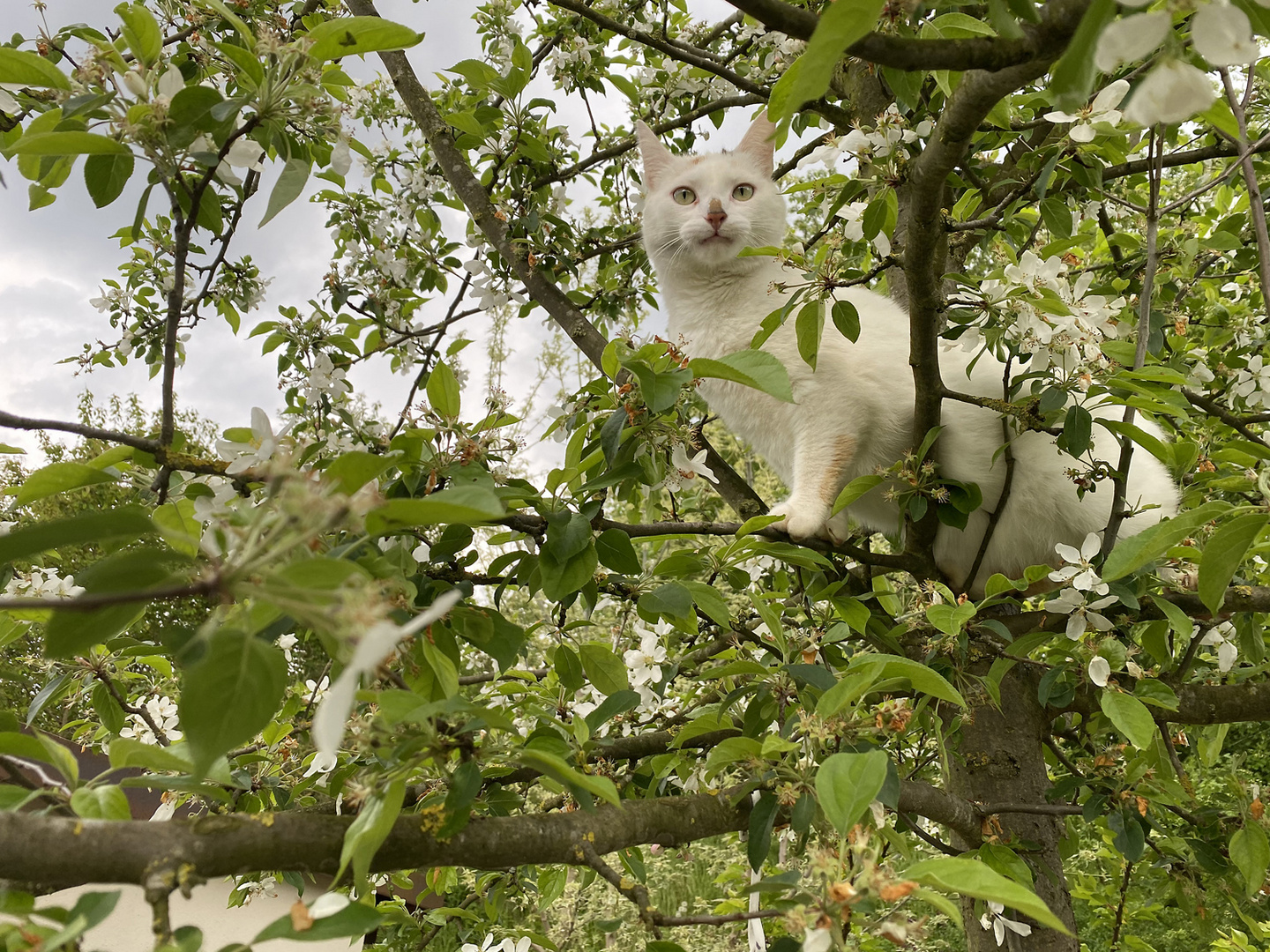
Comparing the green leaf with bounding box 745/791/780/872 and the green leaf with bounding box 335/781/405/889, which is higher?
the green leaf with bounding box 335/781/405/889

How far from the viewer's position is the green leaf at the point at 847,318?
1527 mm

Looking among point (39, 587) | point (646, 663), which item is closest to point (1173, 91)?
point (646, 663)

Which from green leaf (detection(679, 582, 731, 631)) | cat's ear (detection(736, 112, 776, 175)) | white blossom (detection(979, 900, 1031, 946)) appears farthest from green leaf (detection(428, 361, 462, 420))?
cat's ear (detection(736, 112, 776, 175))

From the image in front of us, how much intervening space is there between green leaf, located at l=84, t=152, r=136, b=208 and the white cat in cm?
145

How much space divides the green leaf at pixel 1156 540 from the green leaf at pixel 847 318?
0.58 m

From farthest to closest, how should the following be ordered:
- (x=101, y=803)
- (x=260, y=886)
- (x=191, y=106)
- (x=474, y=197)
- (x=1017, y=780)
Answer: (x=474, y=197)
(x=1017, y=780)
(x=260, y=886)
(x=191, y=106)
(x=101, y=803)

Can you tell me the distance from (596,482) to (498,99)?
2060 mm

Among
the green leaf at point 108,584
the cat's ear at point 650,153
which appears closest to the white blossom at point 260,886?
the green leaf at point 108,584

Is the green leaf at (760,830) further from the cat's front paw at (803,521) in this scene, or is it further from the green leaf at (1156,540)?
the cat's front paw at (803,521)

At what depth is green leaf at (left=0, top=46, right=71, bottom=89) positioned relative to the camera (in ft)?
3.29

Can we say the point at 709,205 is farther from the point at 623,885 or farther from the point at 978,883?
the point at 978,883

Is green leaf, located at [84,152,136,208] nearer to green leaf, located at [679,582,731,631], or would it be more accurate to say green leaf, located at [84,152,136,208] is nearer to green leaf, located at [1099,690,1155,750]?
green leaf, located at [679,582,731,631]

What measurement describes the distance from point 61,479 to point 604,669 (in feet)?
3.00

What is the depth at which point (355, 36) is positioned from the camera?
3.38 feet
